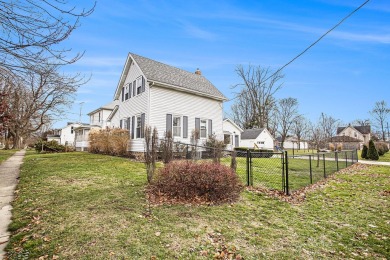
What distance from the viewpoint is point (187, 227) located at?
385 cm

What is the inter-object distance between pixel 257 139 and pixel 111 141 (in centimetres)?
2380

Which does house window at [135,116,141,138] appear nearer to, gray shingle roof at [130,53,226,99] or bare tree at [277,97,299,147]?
gray shingle roof at [130,53,226,99]

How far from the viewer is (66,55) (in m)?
3.98

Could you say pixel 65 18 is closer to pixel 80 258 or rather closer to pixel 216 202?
pixel 80 258

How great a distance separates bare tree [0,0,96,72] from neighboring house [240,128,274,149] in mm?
31150

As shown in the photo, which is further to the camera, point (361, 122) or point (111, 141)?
point (361, 122)

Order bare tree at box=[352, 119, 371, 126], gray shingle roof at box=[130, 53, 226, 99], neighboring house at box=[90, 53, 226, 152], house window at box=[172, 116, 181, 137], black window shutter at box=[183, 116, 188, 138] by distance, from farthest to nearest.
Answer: bare tree at box=[352, 119, 371, 126]
black window shutter at box=[183, 116, 188, 138]
house window at box=[172, 116, 181, 137]
gray shingle roof at box=[130, 53, 226, 99]
neighboring house at box=[90, 53, 226, 152]

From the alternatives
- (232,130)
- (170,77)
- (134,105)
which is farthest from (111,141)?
(232,130)

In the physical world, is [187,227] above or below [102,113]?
below

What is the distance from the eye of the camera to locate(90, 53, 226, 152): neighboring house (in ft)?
48.7

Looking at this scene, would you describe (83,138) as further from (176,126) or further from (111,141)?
(176,126)

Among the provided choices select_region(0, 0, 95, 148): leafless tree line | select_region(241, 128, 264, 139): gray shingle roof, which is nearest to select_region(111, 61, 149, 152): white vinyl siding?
select_region(0, 0, 95, 148): leafless tree line

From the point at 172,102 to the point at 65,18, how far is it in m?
12.1

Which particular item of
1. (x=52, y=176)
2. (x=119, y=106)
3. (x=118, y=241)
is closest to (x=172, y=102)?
(x=119, y=106)
